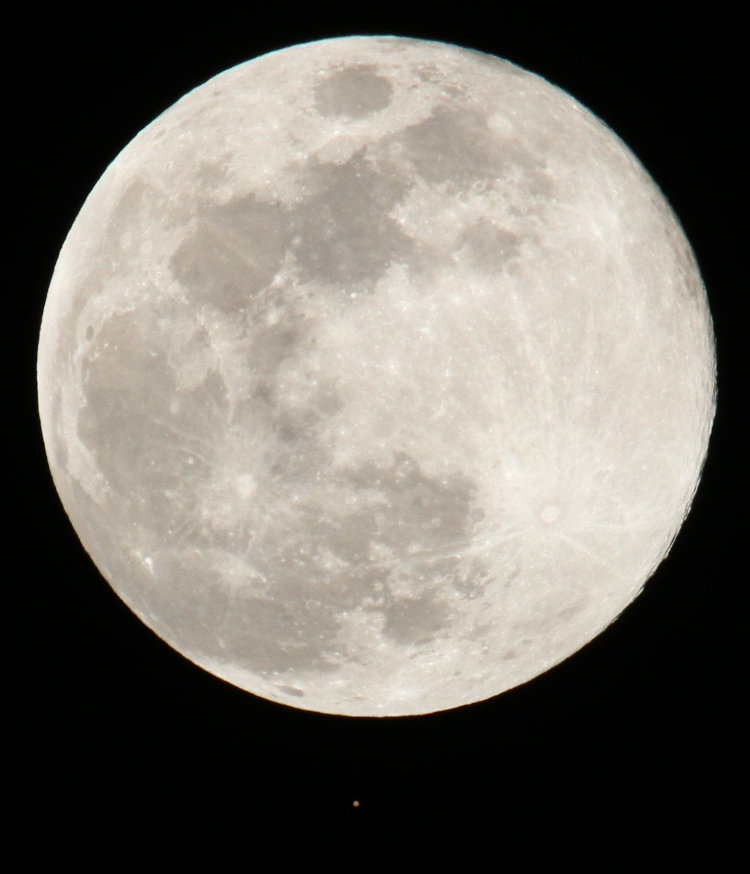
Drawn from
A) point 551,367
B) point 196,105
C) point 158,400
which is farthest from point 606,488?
point 196,105

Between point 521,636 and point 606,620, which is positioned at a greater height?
point 606,620

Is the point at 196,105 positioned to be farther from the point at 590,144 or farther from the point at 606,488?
the point at 606,488

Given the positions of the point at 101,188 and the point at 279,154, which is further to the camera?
the point at 101,188

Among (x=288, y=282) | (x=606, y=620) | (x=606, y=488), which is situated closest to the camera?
(x=288, y=282)

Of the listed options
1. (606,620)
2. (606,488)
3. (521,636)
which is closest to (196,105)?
(606,488)

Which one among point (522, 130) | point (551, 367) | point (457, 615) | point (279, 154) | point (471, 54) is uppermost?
point (471, 54)

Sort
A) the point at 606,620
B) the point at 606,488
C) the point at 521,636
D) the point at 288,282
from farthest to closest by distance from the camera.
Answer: the point at 606,620
the point at 521,636
the point at 606,488
the point at 288,282
